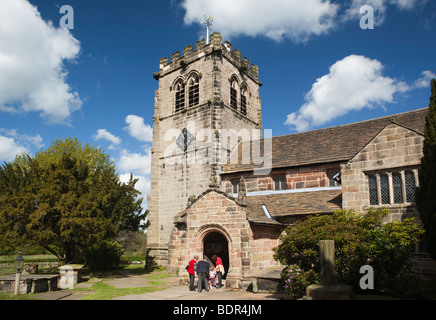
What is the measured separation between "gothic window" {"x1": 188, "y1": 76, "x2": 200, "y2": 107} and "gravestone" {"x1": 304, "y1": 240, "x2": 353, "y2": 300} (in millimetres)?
21346

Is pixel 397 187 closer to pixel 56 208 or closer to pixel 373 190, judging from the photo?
pixel 373 190

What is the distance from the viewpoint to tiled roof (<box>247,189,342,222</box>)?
17.5 meters

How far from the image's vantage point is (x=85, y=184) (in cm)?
2011

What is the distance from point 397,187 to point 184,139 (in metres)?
17.6

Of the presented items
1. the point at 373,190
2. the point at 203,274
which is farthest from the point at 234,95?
the point at 203,274

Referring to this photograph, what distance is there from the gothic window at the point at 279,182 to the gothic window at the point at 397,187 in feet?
25.7

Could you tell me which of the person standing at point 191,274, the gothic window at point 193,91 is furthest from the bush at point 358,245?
the gothic window at point 193,91

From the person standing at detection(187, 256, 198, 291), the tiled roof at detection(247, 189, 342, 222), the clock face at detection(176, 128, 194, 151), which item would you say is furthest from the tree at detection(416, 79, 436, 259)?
the clock face at detection(176, 128, 194, 151)

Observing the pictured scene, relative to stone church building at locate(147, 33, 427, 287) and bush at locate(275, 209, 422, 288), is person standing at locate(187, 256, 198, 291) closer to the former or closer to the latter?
stone church building at locate(147, 33, 427, 287)

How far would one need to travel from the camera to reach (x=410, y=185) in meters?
15.0

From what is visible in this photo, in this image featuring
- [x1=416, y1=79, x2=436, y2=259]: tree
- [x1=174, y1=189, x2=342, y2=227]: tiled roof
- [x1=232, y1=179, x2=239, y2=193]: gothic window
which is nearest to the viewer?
[x1=416, y1=79, x2=436, y2=259]: tree

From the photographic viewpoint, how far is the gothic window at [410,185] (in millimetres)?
14859
